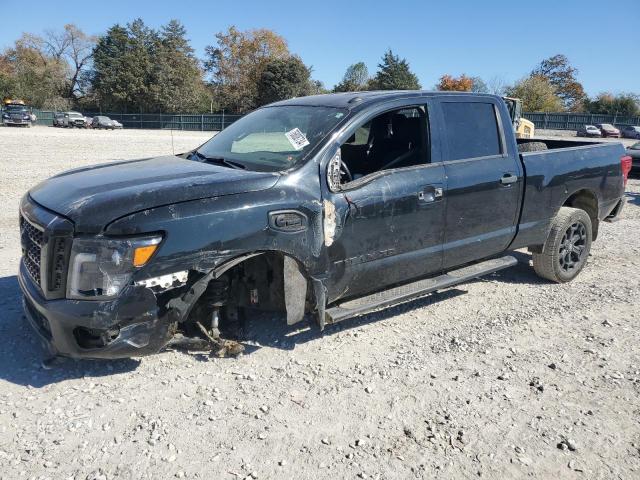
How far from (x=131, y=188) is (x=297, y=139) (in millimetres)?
1272

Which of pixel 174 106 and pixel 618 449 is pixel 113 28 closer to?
pixel 174 106

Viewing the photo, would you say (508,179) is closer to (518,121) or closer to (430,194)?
(430,194)

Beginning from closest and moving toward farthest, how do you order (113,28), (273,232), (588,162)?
(273,232), (588,162), (113,28)

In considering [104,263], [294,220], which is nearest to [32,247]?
[104,263]

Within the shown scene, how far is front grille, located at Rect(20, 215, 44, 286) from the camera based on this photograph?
3.26 m

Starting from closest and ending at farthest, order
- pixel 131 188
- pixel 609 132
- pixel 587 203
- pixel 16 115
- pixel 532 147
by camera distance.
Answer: pixel 131 188
pixel 587 203
pixel 532 147
pixel 16 115
pixel 609 132

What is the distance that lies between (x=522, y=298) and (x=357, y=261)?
2.24 m

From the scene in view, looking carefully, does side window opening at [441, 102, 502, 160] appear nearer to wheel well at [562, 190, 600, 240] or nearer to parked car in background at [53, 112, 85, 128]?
wheel well at [562, 190, 600, 240]

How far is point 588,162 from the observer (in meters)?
5.64

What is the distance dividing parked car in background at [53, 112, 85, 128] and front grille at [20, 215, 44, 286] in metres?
52.2

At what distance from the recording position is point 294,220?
11.6ft

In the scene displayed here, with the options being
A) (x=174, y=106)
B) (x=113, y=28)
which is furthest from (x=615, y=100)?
(x=113, y=28)

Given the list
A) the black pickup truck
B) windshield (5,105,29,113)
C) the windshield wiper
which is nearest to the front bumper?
the black pickup truck

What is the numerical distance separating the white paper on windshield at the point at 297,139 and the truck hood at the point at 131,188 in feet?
1.41
